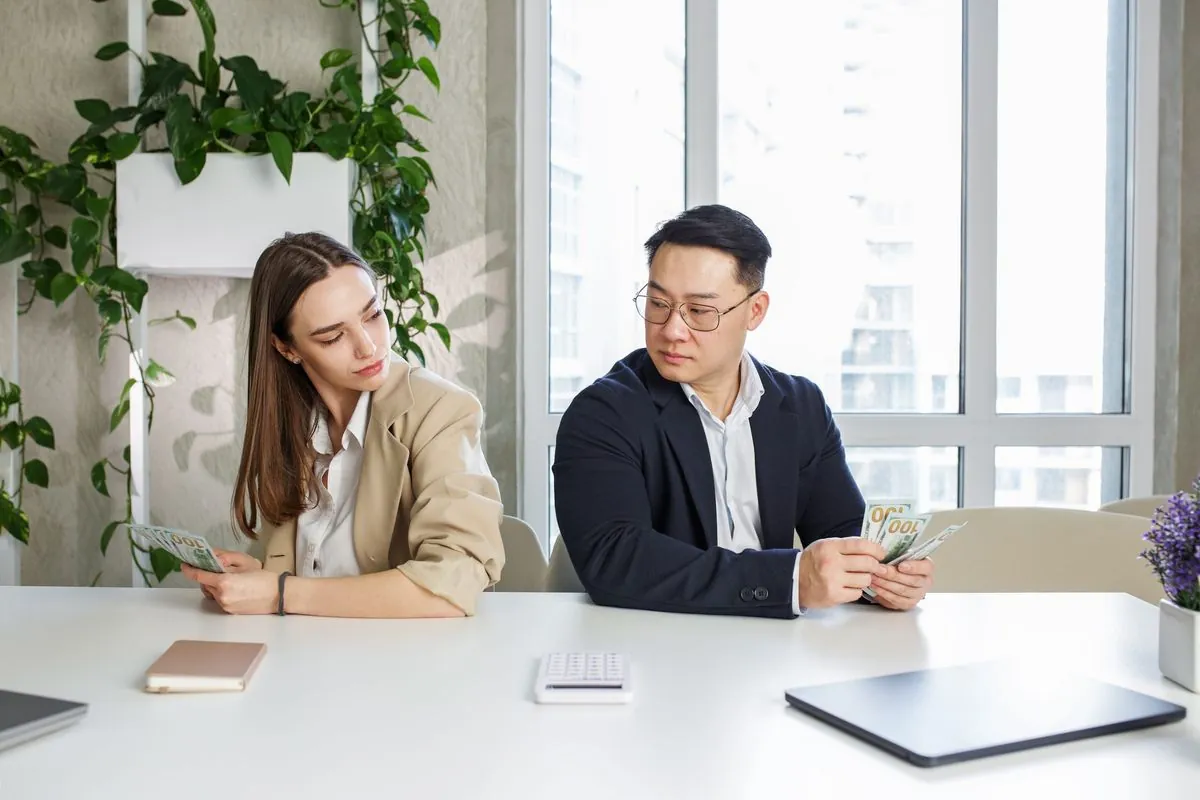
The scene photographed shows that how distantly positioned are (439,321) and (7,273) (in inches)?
50.1

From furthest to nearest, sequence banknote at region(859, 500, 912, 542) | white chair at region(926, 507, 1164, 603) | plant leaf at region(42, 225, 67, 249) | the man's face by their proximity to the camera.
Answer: plant leaf at region(42, 225, 67, 249), white chair at region(926, 507, 1164, 603), the man's face, banknote at region(859, 500, 912, 542)

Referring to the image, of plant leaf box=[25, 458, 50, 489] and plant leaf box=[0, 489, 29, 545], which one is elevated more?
plant leaf box=[25, 458, 50, 489]

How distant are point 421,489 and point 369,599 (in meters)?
0.25

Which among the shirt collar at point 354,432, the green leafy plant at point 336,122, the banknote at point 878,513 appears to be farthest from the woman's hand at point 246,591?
the green leafy plant at point 336,122

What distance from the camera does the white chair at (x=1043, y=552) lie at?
2082mm

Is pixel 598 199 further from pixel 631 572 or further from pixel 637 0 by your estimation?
pixel 631 572

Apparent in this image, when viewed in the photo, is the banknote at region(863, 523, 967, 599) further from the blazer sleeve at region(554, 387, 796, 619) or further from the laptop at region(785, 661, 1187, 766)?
the laptop at region(785, 661, 1187, 766)

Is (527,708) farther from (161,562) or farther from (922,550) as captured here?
(161,562)

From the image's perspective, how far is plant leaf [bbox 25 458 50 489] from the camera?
300 centimetres

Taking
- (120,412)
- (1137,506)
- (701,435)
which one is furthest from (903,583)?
(120,412)

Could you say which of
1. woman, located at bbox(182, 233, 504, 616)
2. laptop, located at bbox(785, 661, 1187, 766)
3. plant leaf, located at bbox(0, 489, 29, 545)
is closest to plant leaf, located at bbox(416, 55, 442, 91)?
woman, located at bbox(182, 233, 504, 616)

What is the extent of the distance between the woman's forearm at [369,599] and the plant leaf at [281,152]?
142 centimetres

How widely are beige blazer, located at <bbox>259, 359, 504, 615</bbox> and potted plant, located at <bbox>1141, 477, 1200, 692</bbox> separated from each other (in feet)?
3.16

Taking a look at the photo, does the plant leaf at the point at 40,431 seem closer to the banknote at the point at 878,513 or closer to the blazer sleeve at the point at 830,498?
the blazer sleeve at the point at 830,498
